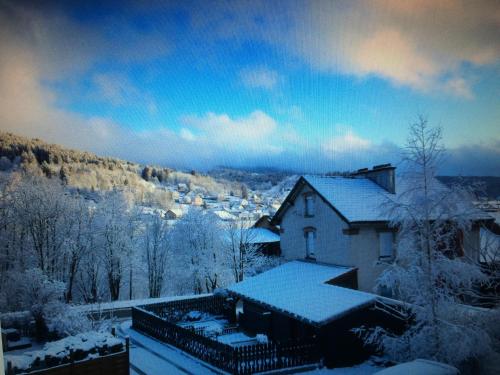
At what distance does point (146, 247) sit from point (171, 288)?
2624 mm

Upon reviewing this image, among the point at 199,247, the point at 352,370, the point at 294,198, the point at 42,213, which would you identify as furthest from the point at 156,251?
the point at 352,370

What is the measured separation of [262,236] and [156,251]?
220 inches

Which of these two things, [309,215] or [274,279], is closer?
[274,279]

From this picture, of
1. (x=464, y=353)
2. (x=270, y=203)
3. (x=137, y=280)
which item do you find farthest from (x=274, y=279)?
(x=137, y=280)

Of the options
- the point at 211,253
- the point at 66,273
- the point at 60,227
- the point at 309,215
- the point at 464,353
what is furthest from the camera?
the point at 211,253

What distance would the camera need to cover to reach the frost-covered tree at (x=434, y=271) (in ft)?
15.2

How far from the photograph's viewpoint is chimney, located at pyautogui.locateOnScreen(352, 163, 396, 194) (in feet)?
33.8

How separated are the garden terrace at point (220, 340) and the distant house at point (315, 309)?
1.22ft

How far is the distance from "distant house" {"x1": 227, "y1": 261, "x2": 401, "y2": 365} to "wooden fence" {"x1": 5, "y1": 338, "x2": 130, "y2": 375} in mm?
3356

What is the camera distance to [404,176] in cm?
553

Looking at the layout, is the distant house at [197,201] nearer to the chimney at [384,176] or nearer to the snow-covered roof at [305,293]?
the snow-covered roof at [305,293]

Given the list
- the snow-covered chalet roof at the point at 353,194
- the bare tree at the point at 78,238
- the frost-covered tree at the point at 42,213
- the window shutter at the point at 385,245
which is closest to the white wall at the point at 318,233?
the snow-covered chalet roof at the point at 353,194

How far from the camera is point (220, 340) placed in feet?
30.3

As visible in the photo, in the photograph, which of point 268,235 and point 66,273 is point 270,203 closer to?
point 268,235
